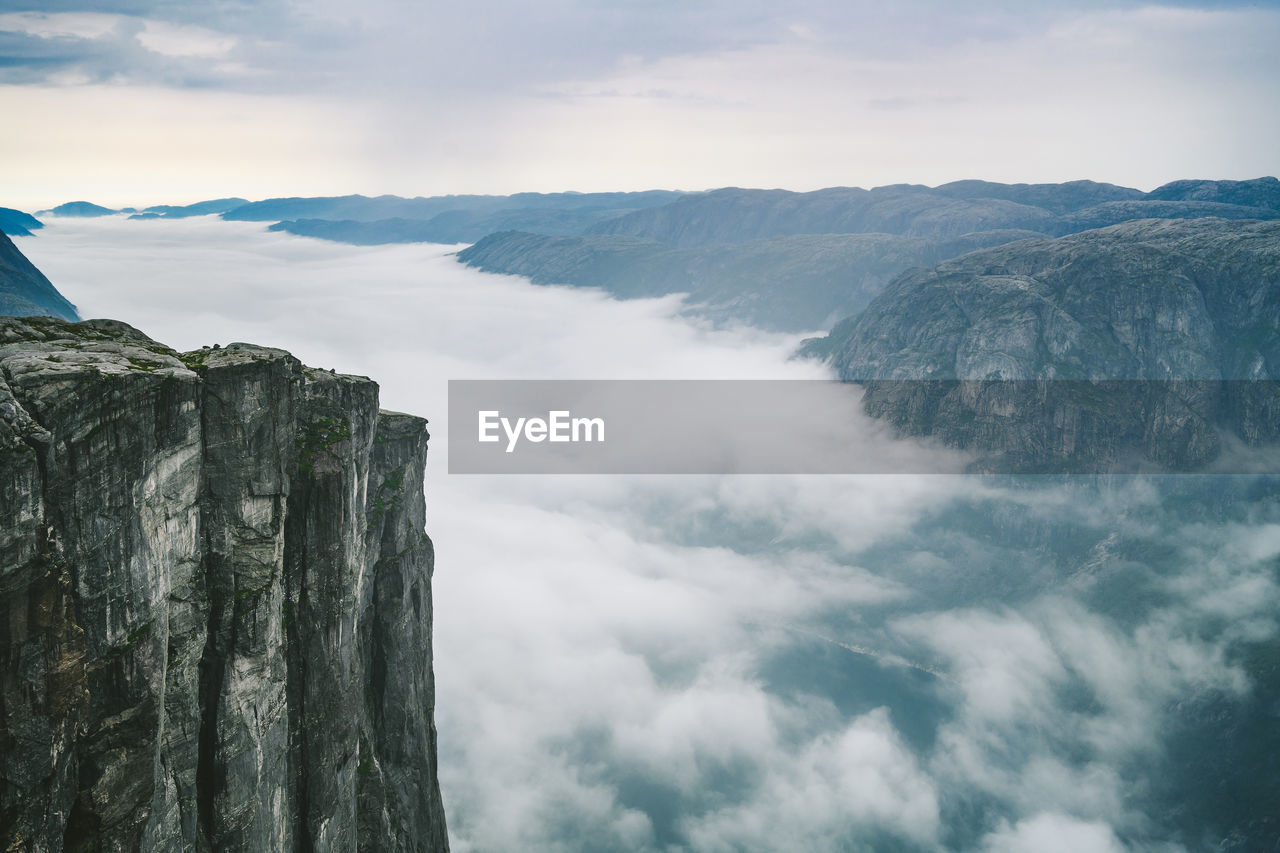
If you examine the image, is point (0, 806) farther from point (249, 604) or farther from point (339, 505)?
point (339, 505)

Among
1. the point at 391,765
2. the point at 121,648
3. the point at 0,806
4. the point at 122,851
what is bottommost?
the point at 391,765

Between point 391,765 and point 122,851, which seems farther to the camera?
point 391,765

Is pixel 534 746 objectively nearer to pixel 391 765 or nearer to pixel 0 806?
pixel 391 765

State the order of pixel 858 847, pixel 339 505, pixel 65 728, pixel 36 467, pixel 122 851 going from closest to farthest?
1. pixel 36 467
2. pixel 65 728
3. pixel 122 851
4. pixel 339 505
5. pixel 858 847

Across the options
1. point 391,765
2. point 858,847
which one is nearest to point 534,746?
point 858,847

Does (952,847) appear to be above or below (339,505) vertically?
below

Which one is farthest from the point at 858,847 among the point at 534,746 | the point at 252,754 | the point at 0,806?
the point at 0,806

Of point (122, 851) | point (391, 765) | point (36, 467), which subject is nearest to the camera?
point (36, 467)
